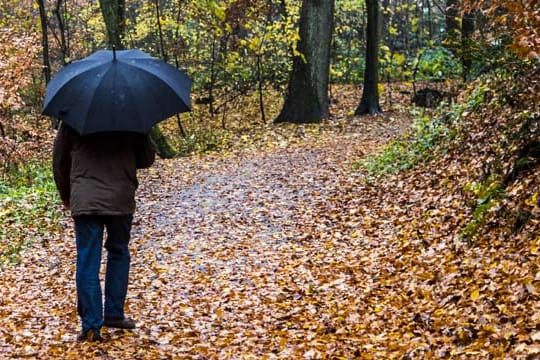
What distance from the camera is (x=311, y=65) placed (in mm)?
Result: 18797

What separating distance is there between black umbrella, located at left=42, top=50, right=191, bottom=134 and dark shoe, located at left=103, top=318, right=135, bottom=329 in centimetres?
170

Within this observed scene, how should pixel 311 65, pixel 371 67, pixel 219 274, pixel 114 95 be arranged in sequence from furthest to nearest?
pixel 371 67
pixel 311 65
pixel 219 274
pixel 114 95

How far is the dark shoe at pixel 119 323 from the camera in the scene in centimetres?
539

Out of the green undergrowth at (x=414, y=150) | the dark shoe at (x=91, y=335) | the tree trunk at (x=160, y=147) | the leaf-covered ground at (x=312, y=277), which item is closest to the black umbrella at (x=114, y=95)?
the dark shoe at (x=91, y=335)

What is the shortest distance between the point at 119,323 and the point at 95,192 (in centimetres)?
125

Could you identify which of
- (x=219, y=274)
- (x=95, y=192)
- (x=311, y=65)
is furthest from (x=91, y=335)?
(x=311, y=65)

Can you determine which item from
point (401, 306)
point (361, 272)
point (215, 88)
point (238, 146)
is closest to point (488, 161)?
point (361, 272)

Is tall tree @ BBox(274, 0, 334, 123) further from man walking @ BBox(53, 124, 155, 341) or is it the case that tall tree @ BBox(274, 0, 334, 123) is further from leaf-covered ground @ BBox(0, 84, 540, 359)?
man walking @ BBox(53, 124, 155, 341)

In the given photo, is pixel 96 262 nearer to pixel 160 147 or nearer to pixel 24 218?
pixel 24 218

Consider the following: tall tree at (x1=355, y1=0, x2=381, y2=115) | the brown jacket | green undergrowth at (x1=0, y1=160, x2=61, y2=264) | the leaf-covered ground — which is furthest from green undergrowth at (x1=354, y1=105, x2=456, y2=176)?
tall tree at (x1=355, y1=0, x2=381, y2=115)

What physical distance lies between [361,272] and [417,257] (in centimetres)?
62

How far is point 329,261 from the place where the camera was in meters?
7.62

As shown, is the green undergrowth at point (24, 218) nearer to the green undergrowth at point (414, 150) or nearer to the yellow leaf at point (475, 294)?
the green undergrowth at point (414, 150)

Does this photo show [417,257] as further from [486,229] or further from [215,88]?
[215,88]
